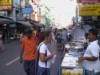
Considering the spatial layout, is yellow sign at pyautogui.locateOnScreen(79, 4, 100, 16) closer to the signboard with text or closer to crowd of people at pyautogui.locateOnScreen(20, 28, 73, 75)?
crowd of people at pyautogui.locateOnScreen(20, 28, 73, 75)

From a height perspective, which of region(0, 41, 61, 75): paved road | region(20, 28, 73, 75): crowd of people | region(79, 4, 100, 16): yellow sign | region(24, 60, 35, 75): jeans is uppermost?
region(79, 4, 100, 16): yellow sign

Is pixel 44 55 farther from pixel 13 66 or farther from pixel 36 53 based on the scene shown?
pixel 13 66

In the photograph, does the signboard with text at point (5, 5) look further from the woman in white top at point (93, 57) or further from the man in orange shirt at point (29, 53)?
the woman in white top at point (93, 57)

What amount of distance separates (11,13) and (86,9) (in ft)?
122

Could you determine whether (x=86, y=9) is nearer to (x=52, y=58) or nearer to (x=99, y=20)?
(x=99, y=20)

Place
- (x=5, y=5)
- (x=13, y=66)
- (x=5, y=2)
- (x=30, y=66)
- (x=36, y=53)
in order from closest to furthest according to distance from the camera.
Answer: (x=36, y=53) → (x=30, y=66) → (x=13, y=66) → (x=5, y=2) → (x=5, y=5)

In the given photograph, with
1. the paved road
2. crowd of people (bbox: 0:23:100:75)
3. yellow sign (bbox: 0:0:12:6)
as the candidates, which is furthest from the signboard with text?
crowd of people (bbox: 0:23:100:75)

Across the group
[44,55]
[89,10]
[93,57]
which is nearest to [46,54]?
[44,55]

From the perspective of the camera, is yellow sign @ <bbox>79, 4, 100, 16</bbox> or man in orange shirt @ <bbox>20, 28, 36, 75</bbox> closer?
man in orange shirt @ <bbox>20, 28, 36, 75</bbox>

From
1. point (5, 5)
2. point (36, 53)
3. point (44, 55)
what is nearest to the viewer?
point (44, 55)

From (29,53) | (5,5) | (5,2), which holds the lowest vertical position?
(29,53)

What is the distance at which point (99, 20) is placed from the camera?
2522 cm

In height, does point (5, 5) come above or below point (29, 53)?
above

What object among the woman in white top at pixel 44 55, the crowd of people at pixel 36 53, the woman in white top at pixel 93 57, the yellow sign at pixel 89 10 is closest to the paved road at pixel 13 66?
the crowd of people at pixel 36 53
